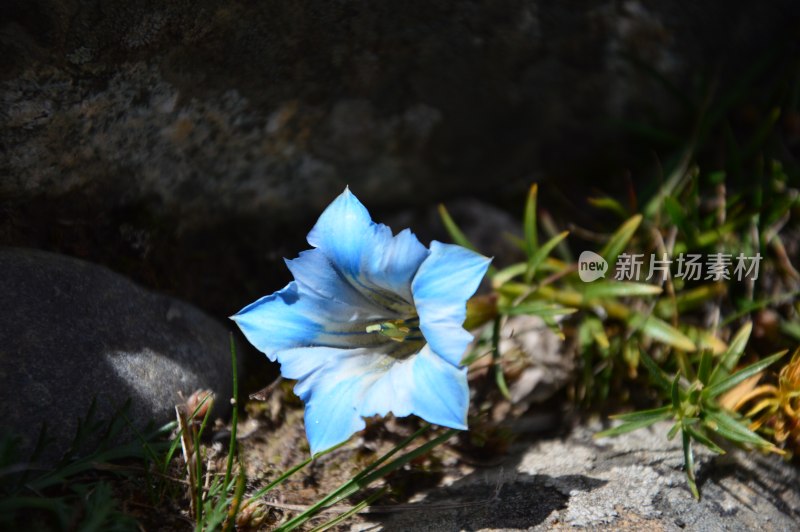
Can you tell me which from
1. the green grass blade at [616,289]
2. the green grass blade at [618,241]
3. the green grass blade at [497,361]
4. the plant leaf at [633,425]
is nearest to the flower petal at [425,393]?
the green grass blade at [497,361]

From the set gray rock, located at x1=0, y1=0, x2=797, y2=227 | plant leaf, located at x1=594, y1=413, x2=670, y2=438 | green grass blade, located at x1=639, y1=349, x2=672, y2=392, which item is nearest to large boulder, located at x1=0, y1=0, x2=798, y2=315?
gray rock, located at x1=0, y1=0, x2=797, y2=227

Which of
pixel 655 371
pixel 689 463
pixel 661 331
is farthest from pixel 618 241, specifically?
pixel 689 463

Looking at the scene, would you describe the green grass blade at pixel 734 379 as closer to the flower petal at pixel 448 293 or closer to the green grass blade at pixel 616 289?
the green grass blade at pixel 616 289

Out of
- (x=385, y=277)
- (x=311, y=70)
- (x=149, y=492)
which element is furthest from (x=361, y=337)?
(x=311, y=70)

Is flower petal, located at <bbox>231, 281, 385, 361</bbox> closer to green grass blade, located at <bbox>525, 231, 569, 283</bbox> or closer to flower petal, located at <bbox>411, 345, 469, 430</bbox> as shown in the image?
flower petal, located at <bbox>411, 345, 469, 430</bbox>

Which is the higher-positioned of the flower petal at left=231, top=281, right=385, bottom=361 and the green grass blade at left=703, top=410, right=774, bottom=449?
the flower petal at left=231, top=281, right=385, bottom=361

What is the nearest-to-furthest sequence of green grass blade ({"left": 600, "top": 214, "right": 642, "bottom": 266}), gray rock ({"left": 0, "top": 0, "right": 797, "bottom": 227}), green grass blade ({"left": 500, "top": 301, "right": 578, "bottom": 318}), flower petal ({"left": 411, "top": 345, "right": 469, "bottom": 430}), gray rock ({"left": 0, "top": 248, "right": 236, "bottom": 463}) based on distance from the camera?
flower petal ({"left": 411, "top": 345, "right": 469, "bottom": 430}) → gray rock ({"left": 0, "top": 248, "right": 236, "bottom": 463}) → gray rock ({"left": 0, "top": 0, "right": 797, "bottom": 227}) → green grass blade ({"left": 500, "top": 301, "right": 578, "bottom": 318}) → green grass blade ({"left": 600, "top": 214, "right": 642, "bottom": 266})

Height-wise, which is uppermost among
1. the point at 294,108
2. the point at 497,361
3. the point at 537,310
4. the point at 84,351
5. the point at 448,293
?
the point at 294,108

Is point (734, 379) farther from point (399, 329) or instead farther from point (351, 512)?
point (351, 512)
